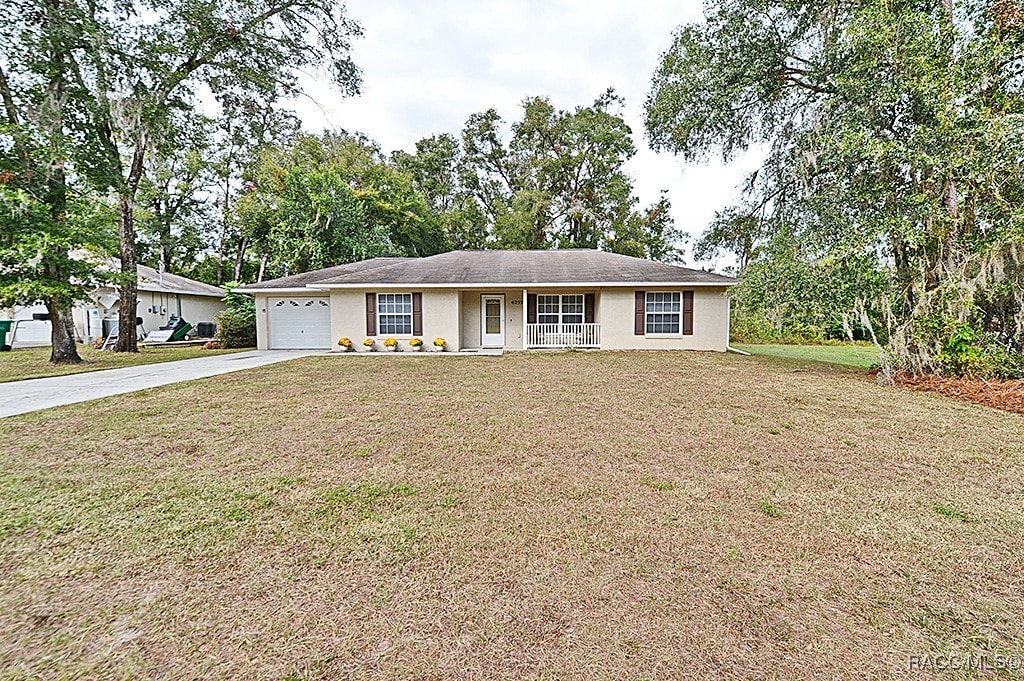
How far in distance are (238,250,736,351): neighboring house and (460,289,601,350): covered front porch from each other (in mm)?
33

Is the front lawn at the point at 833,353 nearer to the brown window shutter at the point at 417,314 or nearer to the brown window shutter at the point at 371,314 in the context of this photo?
the brown window shutter at the point at 417,314

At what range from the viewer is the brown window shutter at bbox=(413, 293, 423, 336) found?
48.1 feet

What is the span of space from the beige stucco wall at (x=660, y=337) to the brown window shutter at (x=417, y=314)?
566 centimetres

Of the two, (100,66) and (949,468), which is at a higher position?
(100,66)

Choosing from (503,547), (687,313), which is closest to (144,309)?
(687,313)

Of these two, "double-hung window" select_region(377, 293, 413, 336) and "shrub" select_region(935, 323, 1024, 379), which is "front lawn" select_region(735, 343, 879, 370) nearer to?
"shrub" select_region(935, 323, 1024, 379)

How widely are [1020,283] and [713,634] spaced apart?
9214 millimetres

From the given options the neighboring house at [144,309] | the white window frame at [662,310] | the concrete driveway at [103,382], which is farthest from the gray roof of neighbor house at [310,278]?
the white window frame at [662,310]

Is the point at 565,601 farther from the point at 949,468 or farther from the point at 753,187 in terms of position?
the point at 753,187

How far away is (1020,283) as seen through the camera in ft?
24.1

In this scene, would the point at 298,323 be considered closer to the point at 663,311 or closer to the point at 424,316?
the point at 424,316

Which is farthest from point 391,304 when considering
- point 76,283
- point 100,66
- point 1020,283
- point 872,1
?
point 1020,283

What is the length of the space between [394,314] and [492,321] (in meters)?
3.24

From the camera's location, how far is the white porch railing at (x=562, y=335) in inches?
596
